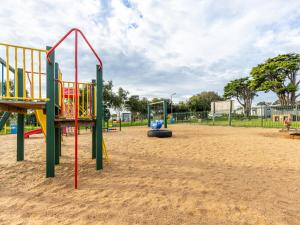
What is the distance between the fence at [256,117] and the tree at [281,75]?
32.2ft

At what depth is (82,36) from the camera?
3.35 meters

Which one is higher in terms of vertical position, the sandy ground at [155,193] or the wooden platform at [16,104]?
the wooden platform at [16,104]

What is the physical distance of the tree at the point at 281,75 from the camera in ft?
99.8

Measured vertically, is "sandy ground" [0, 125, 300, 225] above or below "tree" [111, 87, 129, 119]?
below

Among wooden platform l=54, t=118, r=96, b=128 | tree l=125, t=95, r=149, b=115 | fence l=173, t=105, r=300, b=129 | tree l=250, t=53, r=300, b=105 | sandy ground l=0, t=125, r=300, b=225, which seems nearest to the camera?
sandy ground l=0, t=125, r=300, b=225

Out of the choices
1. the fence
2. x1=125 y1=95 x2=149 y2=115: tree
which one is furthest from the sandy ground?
x1=125 y1=95 x2=149 y2=115: tree

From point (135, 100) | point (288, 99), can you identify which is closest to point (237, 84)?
point (288, 99)

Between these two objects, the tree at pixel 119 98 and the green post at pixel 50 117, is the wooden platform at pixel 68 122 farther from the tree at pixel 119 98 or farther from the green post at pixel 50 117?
the tree at pixel 119 98

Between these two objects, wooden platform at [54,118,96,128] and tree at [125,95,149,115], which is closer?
wooden platform at [54,118,96,128]

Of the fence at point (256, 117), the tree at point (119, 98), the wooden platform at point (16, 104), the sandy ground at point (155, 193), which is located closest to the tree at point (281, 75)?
the fence at point (256, 117)

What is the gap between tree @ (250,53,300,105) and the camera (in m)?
30.4

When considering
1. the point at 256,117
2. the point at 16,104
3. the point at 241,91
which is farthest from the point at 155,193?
the point at 241,91

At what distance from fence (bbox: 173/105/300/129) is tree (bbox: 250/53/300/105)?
32.2 ft

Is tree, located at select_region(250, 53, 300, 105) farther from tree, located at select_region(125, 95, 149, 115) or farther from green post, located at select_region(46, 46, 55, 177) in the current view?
green post, located at select_region(46, 46, 55, 177)
